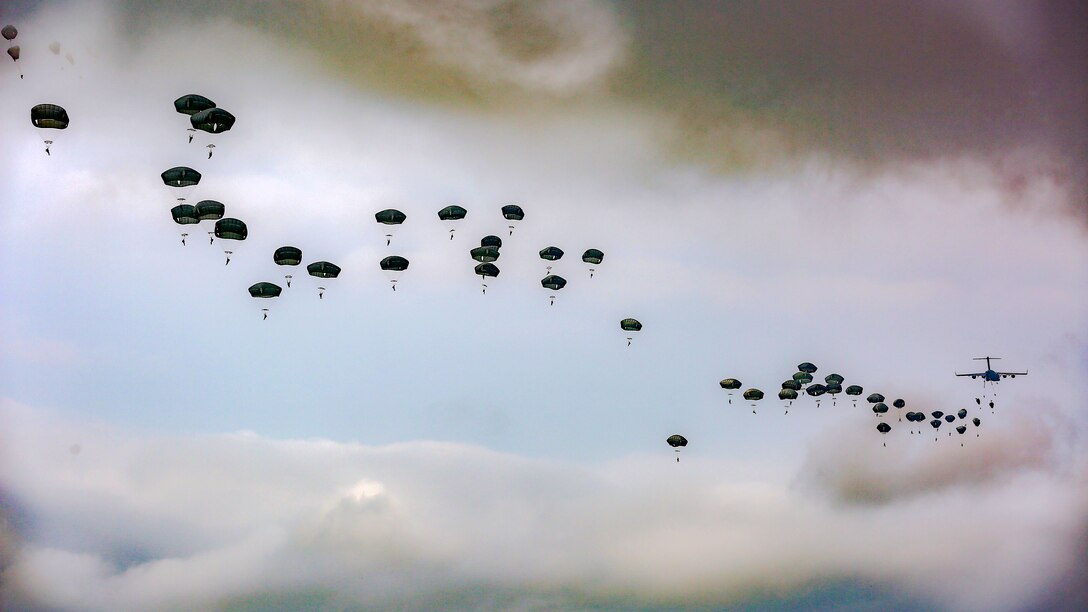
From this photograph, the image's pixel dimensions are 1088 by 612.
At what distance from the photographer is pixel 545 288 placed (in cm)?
16512

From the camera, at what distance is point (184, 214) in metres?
145

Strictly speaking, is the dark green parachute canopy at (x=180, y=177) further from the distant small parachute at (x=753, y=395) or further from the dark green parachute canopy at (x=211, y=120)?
the distant small parachute at (x=753, y=395)

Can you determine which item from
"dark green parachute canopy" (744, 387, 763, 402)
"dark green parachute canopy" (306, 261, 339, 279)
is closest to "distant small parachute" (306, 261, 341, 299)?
"dark green parachute canopy" (306, 261, 339, 279)

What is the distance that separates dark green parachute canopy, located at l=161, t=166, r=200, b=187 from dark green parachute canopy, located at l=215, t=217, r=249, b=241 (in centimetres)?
608

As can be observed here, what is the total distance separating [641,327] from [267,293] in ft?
187

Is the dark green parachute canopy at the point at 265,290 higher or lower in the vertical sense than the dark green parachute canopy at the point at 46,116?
lower

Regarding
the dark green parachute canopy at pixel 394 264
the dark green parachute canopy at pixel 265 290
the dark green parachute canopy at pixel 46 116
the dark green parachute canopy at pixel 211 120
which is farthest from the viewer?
the dark green parachute canopy at pixel 394 264

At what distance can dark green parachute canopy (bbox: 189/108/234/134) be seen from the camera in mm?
136250

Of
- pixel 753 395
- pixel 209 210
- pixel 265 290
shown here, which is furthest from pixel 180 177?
pixel 753 395

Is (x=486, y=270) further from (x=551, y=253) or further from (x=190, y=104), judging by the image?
(x=190, y=104)

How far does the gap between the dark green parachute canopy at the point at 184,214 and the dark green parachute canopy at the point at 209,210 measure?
12.0 ft

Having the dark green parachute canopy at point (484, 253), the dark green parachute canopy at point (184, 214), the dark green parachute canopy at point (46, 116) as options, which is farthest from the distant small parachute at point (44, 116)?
the dark green parachute canopy at point (484, 253)

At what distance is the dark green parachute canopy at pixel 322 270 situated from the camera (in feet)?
496

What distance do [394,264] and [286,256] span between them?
15683mm
